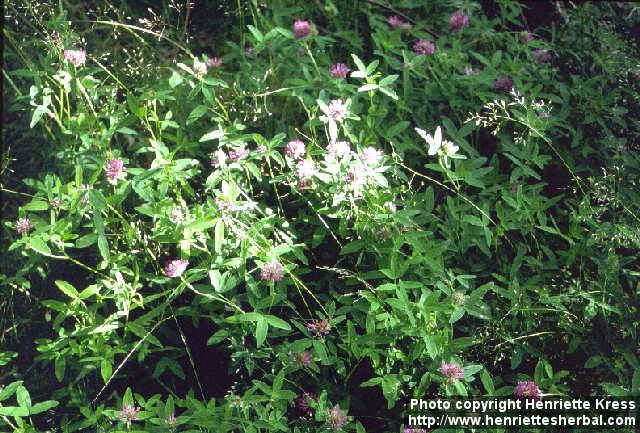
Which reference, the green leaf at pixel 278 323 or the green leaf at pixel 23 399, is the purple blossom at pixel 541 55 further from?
the green leaf at pixel 23 399

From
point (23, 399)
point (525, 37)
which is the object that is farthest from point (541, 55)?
point (23, 399)

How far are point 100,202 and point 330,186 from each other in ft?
1.82

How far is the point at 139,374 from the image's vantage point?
1.94 m

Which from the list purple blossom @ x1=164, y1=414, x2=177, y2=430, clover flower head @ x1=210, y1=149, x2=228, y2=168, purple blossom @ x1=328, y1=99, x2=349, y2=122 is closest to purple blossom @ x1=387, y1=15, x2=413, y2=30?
purple blossom @ x1=328, y1=99, x2=349, y2=122

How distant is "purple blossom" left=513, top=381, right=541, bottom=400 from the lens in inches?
63.1

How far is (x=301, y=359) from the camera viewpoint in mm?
1635

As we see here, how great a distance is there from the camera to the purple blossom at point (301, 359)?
163 cm

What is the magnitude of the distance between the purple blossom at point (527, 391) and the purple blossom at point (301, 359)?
1.53 ft

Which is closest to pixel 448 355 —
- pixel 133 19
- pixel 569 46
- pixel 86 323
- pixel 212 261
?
pixel 212 261

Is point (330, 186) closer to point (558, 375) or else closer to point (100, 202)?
point (100, 202)

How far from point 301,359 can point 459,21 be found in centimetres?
126

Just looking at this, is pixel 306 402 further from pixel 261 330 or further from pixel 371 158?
pixel 371 158

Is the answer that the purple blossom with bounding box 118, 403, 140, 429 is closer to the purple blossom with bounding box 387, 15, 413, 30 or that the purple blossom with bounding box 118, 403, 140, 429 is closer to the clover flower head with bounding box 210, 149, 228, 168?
the clover flower head with bounding box 210, 149, 228, 168

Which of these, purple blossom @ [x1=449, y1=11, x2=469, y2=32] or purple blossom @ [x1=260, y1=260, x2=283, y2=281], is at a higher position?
purple blossom @ [x1=449, y1=11, x2=469, y2=32]
